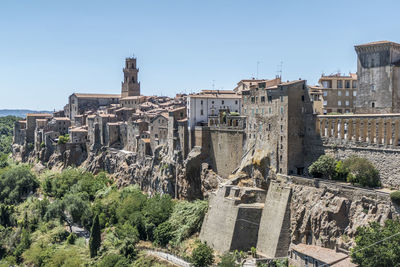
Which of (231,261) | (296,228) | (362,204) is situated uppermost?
(362,204)

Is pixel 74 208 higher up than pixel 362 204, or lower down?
lower down

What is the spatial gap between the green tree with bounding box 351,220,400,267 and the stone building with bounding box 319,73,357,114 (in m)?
27.7

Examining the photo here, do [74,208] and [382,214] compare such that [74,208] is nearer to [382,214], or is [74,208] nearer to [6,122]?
[382,214]

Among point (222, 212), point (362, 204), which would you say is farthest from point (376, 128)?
point (222, 212)

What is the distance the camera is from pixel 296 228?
1580 inches

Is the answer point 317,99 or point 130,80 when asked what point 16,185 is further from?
point 317,99

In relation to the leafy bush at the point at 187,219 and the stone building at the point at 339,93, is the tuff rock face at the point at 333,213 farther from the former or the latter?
the stone building at the point at 339,93

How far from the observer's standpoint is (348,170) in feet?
131

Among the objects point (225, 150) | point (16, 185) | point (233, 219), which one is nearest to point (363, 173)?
point (233, 219)

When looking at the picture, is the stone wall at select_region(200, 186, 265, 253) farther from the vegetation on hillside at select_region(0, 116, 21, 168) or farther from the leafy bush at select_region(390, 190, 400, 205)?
the vegetation on hillside at select_region(0, 116, 21, 168)

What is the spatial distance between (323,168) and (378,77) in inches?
517

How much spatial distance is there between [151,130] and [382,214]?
136 ft

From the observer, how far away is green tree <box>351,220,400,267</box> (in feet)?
99.2

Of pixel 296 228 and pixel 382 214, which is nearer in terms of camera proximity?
A: pixel 382 214
